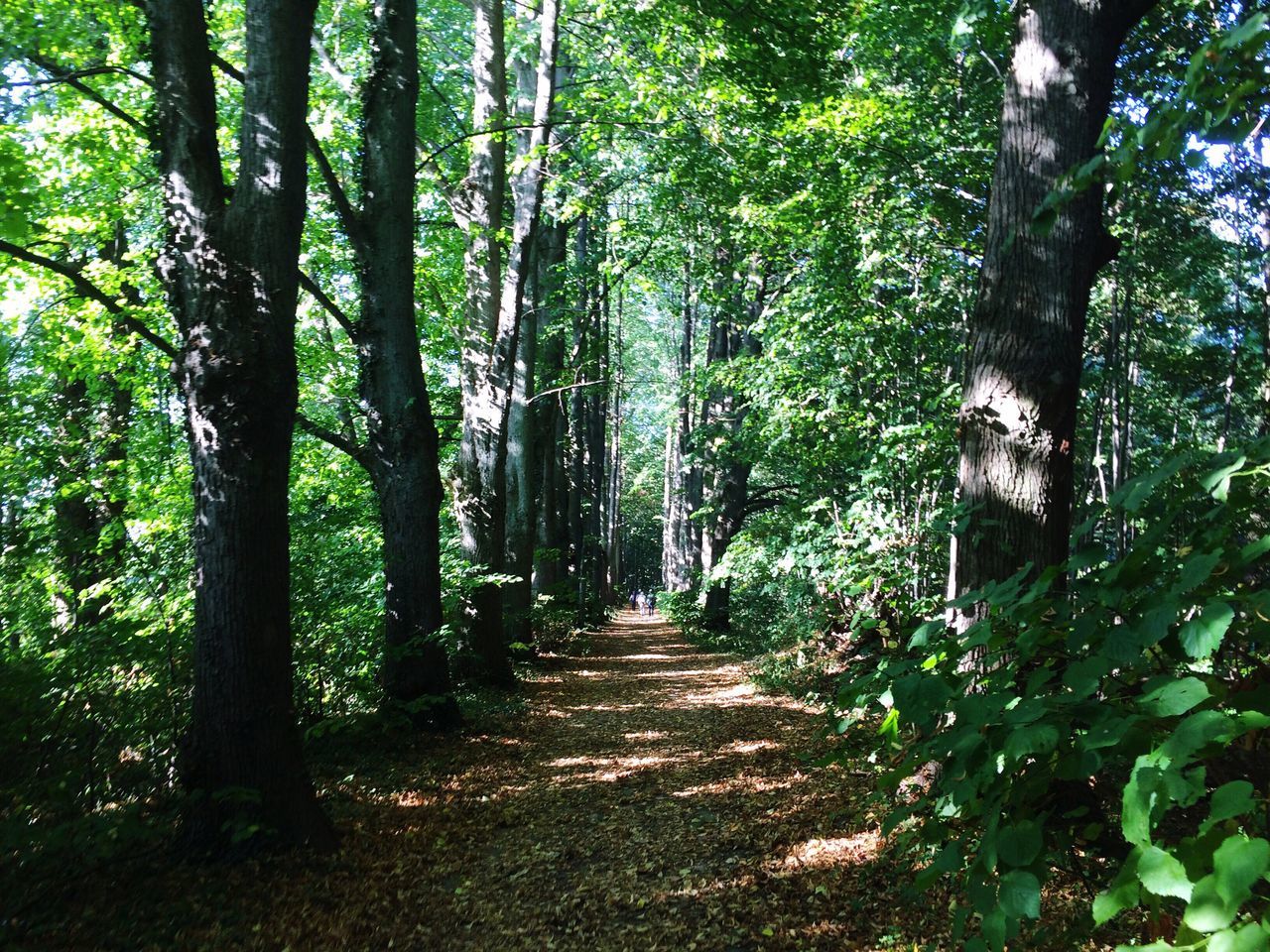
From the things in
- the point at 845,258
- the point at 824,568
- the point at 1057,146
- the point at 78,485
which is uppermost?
the point at 845,258

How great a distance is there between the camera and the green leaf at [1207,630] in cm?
135

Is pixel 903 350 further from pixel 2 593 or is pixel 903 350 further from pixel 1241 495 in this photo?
pixel 2 593

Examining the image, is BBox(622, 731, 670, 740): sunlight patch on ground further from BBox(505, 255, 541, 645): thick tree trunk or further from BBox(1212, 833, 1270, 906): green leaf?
BBox(1212, 833, 1270, 906): green leaf

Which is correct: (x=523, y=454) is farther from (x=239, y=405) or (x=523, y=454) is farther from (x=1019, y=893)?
(x=1019, y=893)

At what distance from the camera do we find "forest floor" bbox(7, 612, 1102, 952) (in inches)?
144

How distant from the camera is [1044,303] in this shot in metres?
3.76

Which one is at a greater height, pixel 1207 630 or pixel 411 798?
pixel 1207 630

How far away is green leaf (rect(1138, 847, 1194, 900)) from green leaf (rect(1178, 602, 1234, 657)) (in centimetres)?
36

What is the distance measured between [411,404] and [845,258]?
541 cm

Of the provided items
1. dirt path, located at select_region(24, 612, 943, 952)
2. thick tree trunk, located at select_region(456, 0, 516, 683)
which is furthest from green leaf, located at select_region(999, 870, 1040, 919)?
thick tree trunk, located at select_region(456, 0, 516, 683)

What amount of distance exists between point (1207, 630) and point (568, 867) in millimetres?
4291

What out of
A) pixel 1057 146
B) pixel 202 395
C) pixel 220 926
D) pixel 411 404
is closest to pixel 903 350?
pixel 1057 146

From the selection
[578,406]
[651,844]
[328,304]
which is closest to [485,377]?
[328,304]

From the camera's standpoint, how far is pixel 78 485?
6.32m
